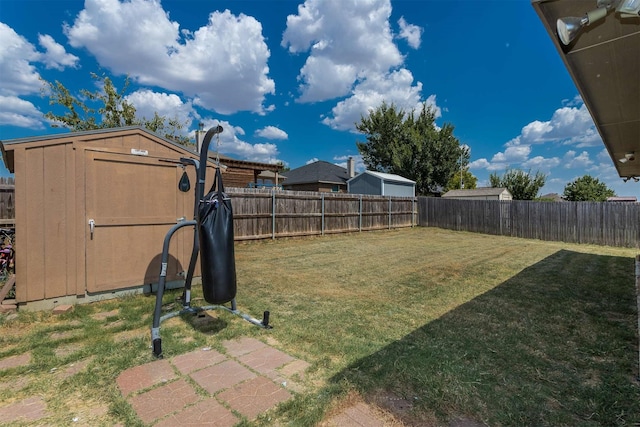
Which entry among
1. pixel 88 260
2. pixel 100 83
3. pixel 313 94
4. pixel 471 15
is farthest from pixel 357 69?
pixel 88 260

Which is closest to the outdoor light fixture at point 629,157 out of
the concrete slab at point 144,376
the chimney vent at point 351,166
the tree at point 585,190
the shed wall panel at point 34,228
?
the concrete slab at point 144,376

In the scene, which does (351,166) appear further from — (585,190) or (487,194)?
(585,190)

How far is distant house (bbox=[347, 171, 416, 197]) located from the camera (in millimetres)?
19609

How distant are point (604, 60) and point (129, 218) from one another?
4.95 meters

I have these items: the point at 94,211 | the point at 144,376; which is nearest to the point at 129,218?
the point at 94,211

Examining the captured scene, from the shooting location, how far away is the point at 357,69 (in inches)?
697

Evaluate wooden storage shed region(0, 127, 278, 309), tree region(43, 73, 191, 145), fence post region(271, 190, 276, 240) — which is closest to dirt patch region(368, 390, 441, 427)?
wooden storage shed region(0, 127, 278, 309)

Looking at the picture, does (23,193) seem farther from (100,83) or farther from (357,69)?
(357,69)

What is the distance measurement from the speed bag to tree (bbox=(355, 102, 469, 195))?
2404 centimetres

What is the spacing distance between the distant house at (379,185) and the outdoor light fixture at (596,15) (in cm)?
1792

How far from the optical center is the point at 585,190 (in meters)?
31.9

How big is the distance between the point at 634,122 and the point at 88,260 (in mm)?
6802

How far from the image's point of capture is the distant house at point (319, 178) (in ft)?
77.3

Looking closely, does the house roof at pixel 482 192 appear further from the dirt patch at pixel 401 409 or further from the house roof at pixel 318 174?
the dirt patch at pixel 401 409
